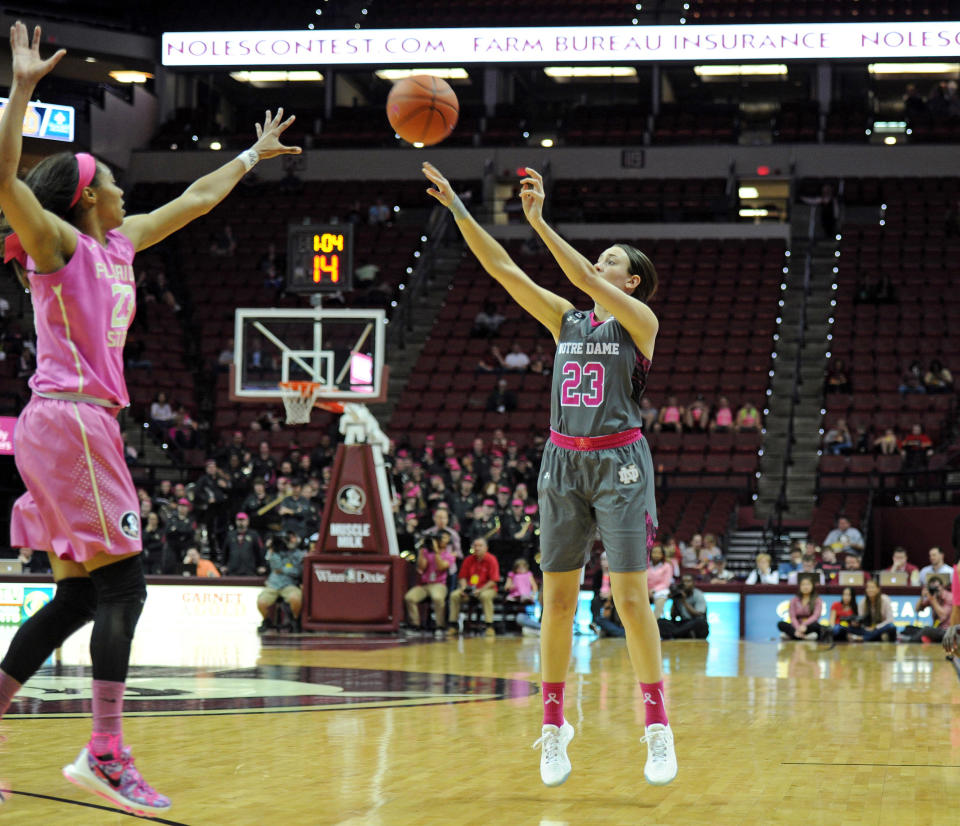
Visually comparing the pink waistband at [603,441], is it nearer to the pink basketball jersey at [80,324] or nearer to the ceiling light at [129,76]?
the pink basketball jersey at [80,324]

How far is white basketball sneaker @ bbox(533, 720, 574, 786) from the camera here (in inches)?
192

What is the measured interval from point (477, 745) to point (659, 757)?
1.46 meters

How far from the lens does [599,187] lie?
30266 millimetres

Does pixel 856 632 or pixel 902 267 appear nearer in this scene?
pixel 856 632

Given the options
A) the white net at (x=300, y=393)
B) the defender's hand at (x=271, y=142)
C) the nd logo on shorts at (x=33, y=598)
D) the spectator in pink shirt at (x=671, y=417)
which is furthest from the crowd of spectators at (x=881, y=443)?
the defender's hand at (x=271, y=142)

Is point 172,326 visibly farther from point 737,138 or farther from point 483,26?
point 737,138

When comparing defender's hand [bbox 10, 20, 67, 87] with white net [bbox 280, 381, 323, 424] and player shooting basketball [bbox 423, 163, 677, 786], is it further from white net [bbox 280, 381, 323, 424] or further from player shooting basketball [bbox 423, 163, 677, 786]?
white net [bbox 280, 381, 323, 424]

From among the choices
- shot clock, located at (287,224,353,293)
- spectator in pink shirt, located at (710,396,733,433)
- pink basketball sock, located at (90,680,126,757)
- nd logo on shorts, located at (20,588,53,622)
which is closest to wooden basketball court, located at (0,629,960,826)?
pink basketball sock, located at (90,680,126,757)

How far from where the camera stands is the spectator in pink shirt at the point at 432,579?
16.4 m

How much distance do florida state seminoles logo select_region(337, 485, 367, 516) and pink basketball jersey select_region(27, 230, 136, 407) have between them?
10806 mm

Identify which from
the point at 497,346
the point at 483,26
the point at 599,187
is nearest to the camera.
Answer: the point at 497,346

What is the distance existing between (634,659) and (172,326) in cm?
2294

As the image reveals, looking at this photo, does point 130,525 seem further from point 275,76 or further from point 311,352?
point 275,76

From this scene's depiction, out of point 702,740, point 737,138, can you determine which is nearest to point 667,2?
point 737,138
